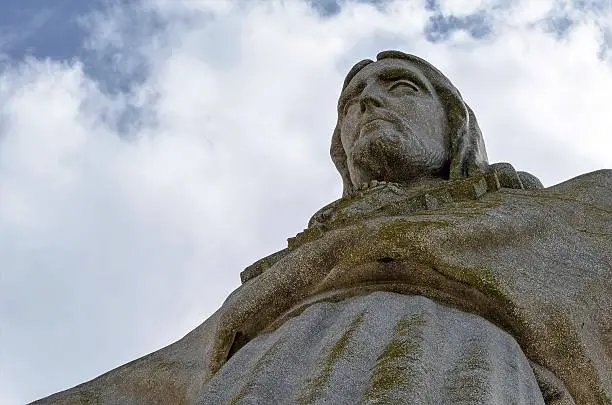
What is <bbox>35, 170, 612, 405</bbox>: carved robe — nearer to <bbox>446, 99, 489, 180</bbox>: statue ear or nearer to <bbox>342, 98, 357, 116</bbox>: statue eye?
<bbox>446, 99, 489, 180</bbox>: statue ear

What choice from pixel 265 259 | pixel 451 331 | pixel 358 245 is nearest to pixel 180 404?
pixel 265 259

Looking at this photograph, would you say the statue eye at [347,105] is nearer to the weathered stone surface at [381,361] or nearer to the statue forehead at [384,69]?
the statue forehead at [384,69]

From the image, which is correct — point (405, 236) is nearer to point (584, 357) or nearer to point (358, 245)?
point (358, 245)

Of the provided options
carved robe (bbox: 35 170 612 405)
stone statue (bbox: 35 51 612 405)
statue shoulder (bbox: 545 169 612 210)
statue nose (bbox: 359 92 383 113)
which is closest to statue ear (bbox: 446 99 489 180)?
stone statue (bbox: 35 51 612 405)

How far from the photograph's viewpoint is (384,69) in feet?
29.5

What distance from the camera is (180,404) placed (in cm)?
661

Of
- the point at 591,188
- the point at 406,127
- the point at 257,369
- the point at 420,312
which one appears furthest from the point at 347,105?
the point at 257,369

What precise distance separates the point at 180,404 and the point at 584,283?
234 cm

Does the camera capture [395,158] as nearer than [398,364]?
No

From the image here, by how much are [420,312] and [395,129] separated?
3.33 m

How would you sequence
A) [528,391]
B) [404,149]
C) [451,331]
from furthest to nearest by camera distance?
[404,149] < [451,331] < [528,391]

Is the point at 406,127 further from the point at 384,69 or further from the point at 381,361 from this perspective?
the point at 381,361

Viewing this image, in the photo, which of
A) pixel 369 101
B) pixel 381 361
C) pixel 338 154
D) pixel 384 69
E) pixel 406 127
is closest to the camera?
pixel 381 361

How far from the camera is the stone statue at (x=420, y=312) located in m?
4.55
